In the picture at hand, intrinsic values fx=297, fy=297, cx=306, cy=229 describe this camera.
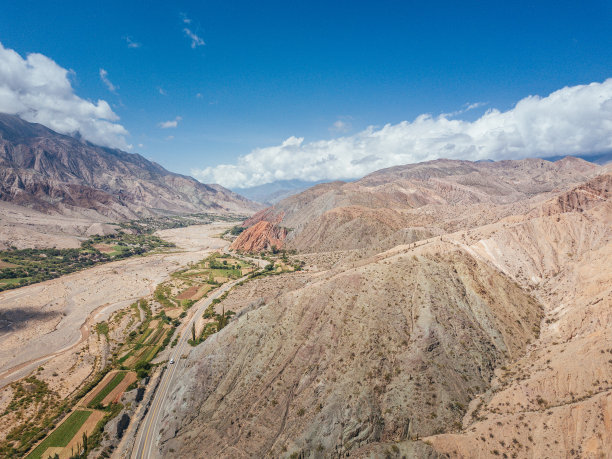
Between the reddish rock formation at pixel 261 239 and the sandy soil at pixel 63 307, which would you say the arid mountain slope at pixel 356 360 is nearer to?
the sandy soil at pixel 63 307

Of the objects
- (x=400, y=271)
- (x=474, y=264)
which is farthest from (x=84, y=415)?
(x=474, y=264)

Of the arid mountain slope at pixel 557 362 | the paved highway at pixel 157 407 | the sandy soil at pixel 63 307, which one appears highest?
the arid mountain slope at pixel 557 362

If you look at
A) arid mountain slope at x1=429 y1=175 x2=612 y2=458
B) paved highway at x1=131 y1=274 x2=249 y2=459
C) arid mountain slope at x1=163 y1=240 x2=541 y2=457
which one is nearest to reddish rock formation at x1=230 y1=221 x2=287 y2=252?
paved highway at x1=131 y1=274 x2=249 y2=459

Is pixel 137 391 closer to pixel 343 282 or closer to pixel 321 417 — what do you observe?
pixel 321 417

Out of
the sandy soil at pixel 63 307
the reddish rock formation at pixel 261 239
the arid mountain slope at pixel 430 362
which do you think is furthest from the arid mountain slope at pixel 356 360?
the reddish rock formation at pixel 261 239

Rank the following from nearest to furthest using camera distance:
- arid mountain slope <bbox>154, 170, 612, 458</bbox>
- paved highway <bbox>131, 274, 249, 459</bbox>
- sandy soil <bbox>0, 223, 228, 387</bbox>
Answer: arid mountain slope <bbox>154, 170, 612, 458</bbox> < paved highway <bbox>131, 274, 249, 459</bbox> < sandy soil <bbox>0, 223, 228, 387</bbox>

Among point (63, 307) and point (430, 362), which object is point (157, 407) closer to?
point (430, 362)

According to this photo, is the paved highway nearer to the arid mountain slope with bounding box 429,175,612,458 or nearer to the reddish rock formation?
the arid mountain slope with bounding box 429,175,612,458

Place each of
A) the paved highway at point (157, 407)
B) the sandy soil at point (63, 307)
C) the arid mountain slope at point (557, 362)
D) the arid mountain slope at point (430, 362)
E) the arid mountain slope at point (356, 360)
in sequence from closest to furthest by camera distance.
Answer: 1. the arid mountain slope at point (557, 362)
2. the arid mountain slope at point (430, 362)
3. the arid mountain slope at point (356, 360)
4. the paved highway at point (157, 407)
5. the sandy soil at point (63, 307)
